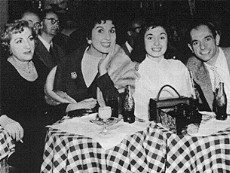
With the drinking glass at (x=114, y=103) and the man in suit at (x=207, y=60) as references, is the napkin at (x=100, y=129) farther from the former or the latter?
the man in suit at (x=207, y=60)

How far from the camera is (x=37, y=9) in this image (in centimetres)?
327

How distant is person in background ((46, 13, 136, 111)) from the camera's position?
3.34 meters

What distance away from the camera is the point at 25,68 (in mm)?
3201

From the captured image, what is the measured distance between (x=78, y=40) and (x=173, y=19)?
3.00 ft

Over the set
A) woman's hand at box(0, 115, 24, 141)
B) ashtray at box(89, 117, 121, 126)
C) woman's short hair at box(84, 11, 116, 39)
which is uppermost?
woman's short hair at box(84, 11, 116, 39)

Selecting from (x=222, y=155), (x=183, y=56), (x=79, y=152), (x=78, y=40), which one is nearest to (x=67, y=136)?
(x=79, y=152)

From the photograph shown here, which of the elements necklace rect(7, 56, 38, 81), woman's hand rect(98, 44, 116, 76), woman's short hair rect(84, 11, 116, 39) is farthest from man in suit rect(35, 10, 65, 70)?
woman's hand rect(98, 44, 116, 76)

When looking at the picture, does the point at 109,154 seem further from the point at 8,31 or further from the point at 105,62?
the point at 8,31

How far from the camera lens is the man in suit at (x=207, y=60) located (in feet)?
11.1

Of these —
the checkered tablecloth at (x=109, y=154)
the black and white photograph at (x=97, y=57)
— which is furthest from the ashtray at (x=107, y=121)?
the black and white photograph at (x=97, y=57)

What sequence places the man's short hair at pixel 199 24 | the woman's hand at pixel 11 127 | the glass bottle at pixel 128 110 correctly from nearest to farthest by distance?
1. the glass bottle at pixel 128 110
2. the woman's hand at pixel 11 127
3. the man's short hair at pixel 199 24

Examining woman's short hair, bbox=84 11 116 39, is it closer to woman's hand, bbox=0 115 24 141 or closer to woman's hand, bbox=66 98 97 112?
woman's hand, bbox=66 98 97 112

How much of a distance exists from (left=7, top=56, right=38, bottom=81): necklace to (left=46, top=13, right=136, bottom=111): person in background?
0.16m

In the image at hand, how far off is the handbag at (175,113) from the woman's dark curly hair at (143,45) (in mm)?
778
